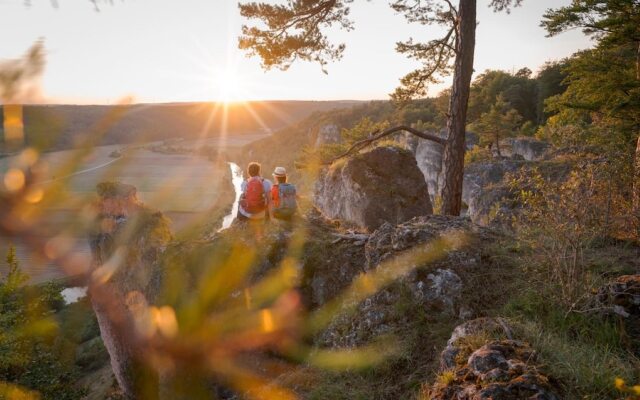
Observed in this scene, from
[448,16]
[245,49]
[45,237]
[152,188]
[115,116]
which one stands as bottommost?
[152,188]

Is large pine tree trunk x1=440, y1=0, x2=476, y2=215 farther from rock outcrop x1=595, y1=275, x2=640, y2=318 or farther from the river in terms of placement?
the river

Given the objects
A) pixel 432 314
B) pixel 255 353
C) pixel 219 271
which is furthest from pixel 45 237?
pixel 219 271

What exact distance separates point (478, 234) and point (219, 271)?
5733 millimetres

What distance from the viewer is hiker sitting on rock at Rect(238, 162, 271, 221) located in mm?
9391

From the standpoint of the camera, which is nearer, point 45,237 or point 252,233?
point 45,237

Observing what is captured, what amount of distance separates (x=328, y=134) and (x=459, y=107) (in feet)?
207

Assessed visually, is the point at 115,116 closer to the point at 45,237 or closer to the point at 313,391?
the point at 45,237

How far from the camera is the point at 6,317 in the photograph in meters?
9.35

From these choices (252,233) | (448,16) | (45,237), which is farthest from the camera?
(448,16)

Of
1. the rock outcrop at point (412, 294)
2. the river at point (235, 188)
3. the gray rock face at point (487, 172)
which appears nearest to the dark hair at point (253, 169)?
the rock outcrop at point (412, 294)

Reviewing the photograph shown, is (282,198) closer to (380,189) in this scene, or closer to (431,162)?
(380,189)

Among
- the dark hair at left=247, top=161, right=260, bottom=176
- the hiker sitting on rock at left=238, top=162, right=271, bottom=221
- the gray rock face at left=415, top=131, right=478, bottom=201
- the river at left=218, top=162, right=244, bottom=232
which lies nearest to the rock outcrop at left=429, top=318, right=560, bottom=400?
the hiker sitting on rock at left=238, top=162, right=271, bottom=221

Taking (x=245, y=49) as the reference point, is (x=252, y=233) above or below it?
below

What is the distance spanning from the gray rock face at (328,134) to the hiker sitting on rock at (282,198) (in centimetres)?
6073
